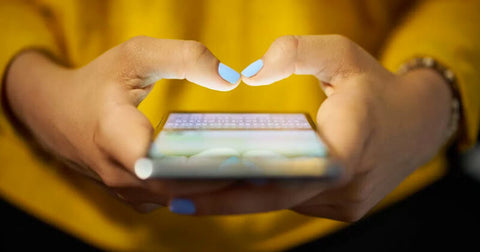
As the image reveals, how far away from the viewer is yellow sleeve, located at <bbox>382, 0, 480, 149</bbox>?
37 cm

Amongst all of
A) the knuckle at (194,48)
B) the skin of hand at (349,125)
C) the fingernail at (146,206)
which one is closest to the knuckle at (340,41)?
the skin of hand at (349,125)

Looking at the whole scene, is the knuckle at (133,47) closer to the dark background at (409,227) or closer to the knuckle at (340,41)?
the knuckle at (340,41)

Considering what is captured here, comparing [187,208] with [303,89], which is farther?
[303,89]

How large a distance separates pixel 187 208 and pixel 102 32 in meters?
0.21

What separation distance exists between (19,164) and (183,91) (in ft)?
0.77

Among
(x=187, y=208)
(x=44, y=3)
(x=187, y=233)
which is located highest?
(x=44, y=3)

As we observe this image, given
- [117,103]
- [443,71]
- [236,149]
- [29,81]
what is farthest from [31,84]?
[443,71]

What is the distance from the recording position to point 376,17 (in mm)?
384

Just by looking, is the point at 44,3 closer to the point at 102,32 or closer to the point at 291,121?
the point at 102,32

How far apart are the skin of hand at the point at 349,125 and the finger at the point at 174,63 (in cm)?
3

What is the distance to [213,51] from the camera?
30 cm

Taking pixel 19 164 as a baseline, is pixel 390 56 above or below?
above

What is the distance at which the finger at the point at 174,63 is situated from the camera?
270 millimetres

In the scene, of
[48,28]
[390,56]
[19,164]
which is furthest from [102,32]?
[390,56]
